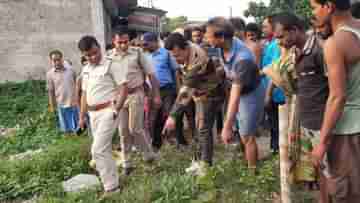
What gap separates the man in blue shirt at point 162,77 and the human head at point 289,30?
2.53 metres

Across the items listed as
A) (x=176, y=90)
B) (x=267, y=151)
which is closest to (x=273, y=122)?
(x=267, y=151)

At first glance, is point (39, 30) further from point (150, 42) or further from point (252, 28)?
point (252, 28)

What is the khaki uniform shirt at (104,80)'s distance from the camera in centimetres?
398

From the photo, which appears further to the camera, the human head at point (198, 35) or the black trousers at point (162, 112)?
the human head at point (198, 35)

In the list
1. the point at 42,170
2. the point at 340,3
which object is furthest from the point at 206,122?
the point at 42,170

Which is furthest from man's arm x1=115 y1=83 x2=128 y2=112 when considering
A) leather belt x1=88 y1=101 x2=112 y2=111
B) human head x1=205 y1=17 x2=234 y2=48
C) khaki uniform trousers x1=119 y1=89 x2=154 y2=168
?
human head x1=205 y1=17 x2=234 y2=48

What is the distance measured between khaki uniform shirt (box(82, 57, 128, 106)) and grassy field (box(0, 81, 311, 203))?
3.40 feet

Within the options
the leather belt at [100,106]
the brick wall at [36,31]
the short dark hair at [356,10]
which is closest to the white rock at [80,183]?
the leather belt at [100,106]

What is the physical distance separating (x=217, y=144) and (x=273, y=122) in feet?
3.28

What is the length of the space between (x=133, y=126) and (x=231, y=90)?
164 centimetres

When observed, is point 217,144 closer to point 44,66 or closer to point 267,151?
point 267,151

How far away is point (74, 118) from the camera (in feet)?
23.6

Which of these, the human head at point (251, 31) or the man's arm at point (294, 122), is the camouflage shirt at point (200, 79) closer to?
the man's arm at point (294, 122)

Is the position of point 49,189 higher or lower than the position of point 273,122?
lower
